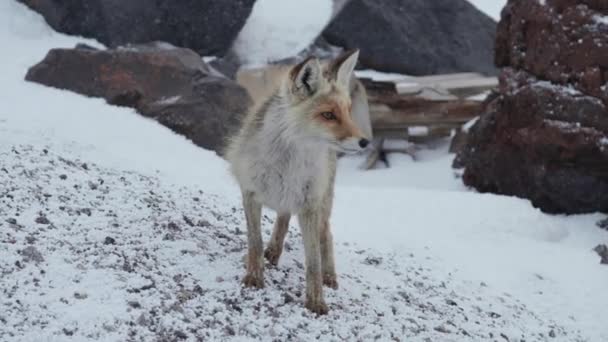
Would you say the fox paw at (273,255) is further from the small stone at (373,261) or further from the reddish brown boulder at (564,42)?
the reddish brown boulder at (564,42)

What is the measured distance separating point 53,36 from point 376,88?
5.69 meters

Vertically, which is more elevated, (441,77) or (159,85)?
(159,85)

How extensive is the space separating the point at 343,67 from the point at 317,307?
152 cm

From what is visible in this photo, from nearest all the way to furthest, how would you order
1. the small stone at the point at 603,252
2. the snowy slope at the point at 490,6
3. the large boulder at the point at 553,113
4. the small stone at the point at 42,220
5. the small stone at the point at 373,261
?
1. the small stone at the point at 42,220
2. the small stone at the point at 373,261
3. the small stone at the point at 603,252
4. the large boulder at the point at 553,113
5. the snowy slope at the point at 490,6

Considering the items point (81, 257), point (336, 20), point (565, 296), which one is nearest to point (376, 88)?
point (336, 20)

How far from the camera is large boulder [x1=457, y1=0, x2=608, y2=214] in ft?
29.1

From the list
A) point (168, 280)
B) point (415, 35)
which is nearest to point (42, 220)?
point (168, 280)

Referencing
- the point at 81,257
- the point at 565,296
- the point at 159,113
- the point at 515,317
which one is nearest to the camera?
the point at 81,257

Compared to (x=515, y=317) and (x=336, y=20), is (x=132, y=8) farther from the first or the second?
(x=515, y=317)

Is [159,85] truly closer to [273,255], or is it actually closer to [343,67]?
[273,255]

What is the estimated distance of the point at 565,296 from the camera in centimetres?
659

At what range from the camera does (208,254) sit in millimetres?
5074

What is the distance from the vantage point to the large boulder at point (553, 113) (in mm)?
8883

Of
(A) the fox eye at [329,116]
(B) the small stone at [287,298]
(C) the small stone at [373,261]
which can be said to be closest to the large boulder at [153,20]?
(C) the small stone at [373,261]
